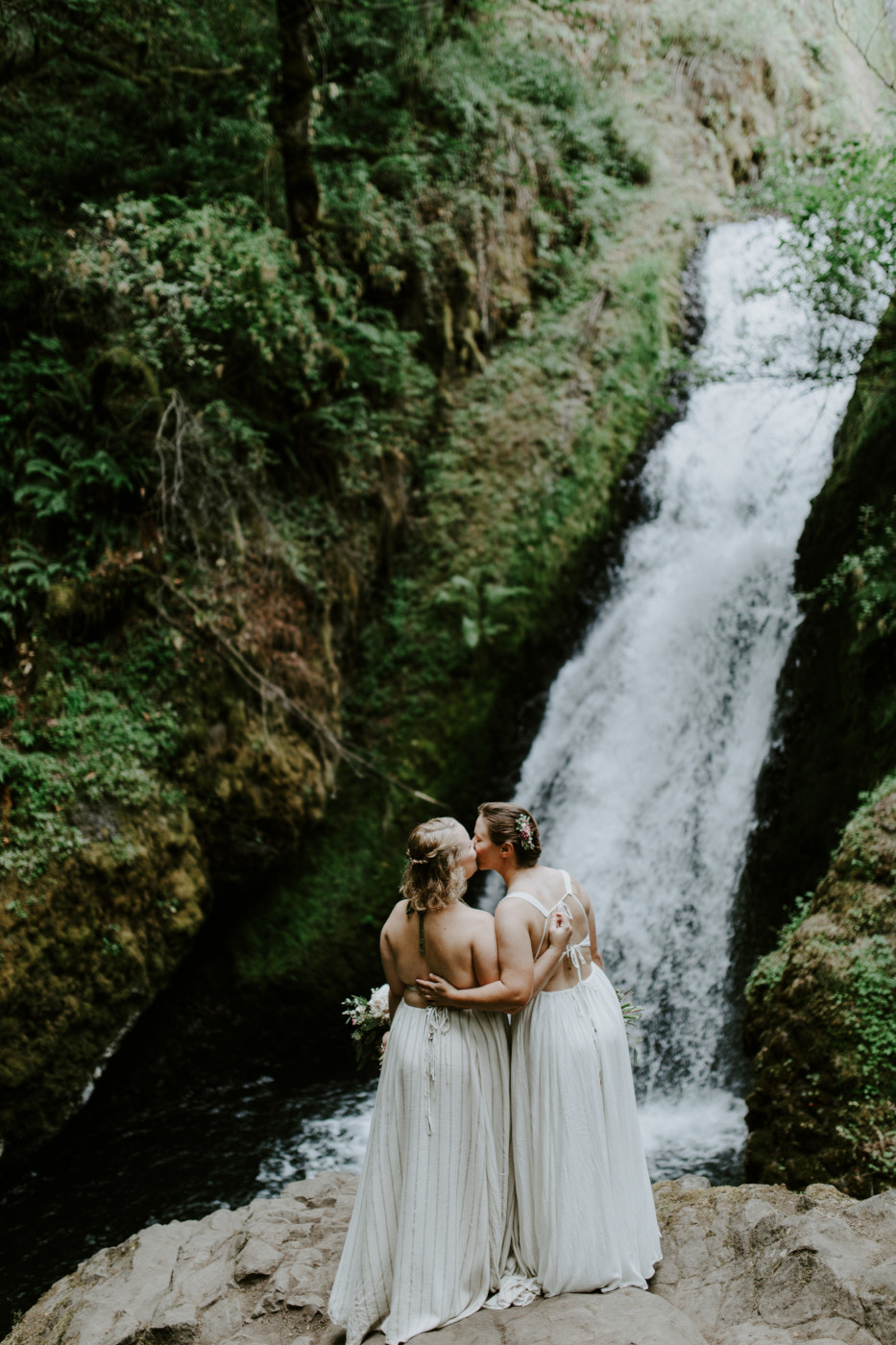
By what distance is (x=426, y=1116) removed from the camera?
125 inches

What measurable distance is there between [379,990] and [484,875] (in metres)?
5.47

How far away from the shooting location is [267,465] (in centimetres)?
877

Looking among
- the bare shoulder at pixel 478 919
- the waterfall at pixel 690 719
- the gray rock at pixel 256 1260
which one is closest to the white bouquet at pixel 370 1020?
the bare shoulder at pixel 478 919

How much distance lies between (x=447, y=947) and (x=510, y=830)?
0.54 m

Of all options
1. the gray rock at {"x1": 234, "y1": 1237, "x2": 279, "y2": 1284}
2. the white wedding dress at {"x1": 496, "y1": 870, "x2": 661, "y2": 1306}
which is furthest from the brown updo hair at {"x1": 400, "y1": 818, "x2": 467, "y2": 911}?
the gray rock at {"x1": 234, "y1": 1237, "x2": 279, "y2": 1284}

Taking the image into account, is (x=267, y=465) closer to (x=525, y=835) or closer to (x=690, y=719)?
(x=690, y=719)

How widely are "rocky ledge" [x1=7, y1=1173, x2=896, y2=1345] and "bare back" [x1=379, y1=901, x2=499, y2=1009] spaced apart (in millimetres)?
1239

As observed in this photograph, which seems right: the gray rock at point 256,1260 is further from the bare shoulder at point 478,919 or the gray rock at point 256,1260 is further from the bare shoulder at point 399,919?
the bare shoulder at point 478,919

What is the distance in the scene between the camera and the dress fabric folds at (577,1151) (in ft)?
10.4

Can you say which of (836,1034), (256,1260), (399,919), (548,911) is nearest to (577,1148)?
(548,911)

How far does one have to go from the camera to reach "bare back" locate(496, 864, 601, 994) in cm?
322

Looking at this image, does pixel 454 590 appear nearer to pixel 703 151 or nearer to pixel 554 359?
pixel 554 359

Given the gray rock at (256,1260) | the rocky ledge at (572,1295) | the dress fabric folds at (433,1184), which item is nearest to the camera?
the rocky ledge at (572,1295)

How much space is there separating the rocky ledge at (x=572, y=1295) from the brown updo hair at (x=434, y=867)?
5.11 ft
